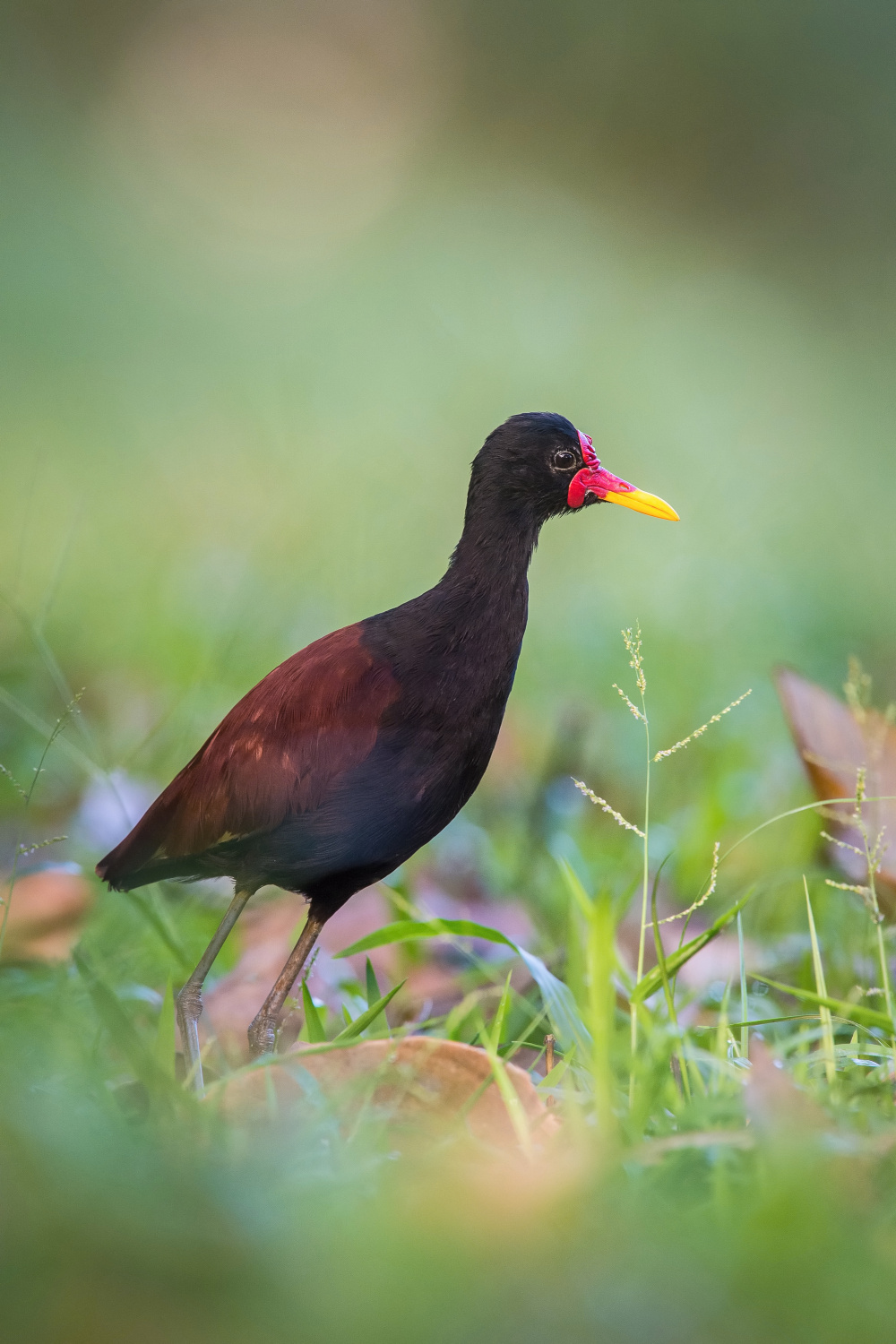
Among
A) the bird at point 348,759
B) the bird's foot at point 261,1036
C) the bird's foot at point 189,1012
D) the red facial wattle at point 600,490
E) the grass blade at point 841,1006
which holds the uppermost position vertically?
the red facial wattle at point 600,490

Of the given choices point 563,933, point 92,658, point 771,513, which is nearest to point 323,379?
point 771,513

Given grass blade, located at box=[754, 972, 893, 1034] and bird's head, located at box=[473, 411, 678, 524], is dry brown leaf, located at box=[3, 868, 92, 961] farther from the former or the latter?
grass blade, located at box=[754, 972, 893, 1034]

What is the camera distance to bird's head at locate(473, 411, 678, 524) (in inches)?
82.0

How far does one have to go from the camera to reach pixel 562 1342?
76 cm

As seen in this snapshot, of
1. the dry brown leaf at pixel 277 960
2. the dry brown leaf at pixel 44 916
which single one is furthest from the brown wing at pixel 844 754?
the dry brown leaf at pixel 44 916

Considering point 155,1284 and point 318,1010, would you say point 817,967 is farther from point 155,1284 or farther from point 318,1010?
point 155,1284

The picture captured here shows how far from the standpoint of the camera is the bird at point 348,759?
1788mm

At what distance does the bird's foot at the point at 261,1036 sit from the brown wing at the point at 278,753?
285 millimetres

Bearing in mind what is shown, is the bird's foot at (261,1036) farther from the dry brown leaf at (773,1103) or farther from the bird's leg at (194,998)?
the dry brown leaf at (773,1103)

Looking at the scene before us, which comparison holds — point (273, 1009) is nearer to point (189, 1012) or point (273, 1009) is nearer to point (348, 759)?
point (189, 1012)

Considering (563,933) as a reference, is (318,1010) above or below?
above

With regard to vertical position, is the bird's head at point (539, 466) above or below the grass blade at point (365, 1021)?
above

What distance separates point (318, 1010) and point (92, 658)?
2.39 metres

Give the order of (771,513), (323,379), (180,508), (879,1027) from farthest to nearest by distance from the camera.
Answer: (323,379), (771,513), (180,508), (879,1027)
